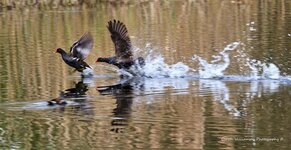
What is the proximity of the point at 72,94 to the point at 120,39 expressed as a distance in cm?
197

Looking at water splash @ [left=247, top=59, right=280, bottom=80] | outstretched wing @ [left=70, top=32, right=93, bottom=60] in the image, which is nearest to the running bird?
outstretched wing @ [left=70, top=32, right=93, bottom=60]

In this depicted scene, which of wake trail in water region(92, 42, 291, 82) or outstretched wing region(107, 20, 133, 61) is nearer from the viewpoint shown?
wake trail in water region(92, 42, 291, 82)

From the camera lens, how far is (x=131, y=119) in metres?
8.94

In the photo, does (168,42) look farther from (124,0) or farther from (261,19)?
(124,0)

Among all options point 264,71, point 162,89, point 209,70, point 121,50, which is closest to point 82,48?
point 121,50

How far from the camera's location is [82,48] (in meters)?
13.4

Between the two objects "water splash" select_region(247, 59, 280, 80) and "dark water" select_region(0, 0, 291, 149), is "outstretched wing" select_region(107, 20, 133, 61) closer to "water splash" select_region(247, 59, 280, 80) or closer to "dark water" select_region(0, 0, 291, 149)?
"dark water" select_region(0, 0, 291, 149)

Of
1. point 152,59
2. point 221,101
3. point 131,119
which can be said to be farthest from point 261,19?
point 131,119

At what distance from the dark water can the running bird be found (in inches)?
10.2

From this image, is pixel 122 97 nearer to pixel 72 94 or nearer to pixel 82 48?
pixel 72 94

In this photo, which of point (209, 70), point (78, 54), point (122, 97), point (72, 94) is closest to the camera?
point (122, 97)

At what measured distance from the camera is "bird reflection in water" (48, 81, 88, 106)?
32.6 feet

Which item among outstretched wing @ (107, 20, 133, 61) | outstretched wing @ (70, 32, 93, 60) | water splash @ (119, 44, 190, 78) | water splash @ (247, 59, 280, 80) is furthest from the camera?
outstretched wing @ (70, 32, 93, 60)

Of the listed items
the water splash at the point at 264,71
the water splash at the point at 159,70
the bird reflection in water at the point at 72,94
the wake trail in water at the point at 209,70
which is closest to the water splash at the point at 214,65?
the wake trail in water at the point at 209,70
